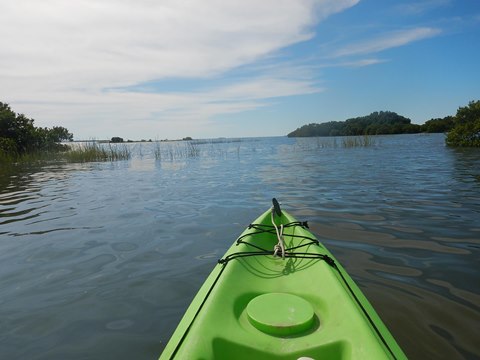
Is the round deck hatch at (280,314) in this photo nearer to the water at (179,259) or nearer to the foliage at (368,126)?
the water at (179,259)

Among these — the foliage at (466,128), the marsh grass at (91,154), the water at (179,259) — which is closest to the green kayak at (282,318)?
the water at (179,259)

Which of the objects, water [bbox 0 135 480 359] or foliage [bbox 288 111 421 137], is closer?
water [bbox 0 135 480 359]

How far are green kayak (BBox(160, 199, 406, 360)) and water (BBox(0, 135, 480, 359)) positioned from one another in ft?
2.47

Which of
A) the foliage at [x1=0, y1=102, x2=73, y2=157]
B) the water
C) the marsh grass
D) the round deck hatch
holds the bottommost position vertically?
the water

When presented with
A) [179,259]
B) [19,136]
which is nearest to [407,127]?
[19,136]

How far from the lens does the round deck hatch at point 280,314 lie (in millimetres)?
2197

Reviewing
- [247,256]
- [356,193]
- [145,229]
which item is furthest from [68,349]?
[356,193]

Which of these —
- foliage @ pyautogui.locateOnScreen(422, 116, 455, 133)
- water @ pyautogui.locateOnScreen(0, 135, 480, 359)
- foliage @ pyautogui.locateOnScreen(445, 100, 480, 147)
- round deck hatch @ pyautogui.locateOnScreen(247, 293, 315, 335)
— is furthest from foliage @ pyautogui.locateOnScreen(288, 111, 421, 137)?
round deck hatch @ pyautogui.locateOnScreen(247, 293, 315, 335)

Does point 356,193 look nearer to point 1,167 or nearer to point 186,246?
point 186,246

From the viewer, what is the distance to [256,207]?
7641mm

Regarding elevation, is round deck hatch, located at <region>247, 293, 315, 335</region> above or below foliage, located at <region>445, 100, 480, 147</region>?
below

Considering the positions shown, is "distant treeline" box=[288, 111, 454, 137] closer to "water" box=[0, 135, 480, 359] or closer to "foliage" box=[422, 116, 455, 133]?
"foliage" box=[422, 116, 455, 133]

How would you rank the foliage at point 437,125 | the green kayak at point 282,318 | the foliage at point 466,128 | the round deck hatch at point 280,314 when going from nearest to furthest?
the green kayak at point 282,318, the round deck hatch at point 280,314, the foliage at point 466,128, the foliage at point 437,125

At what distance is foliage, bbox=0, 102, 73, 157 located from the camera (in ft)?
77.9
